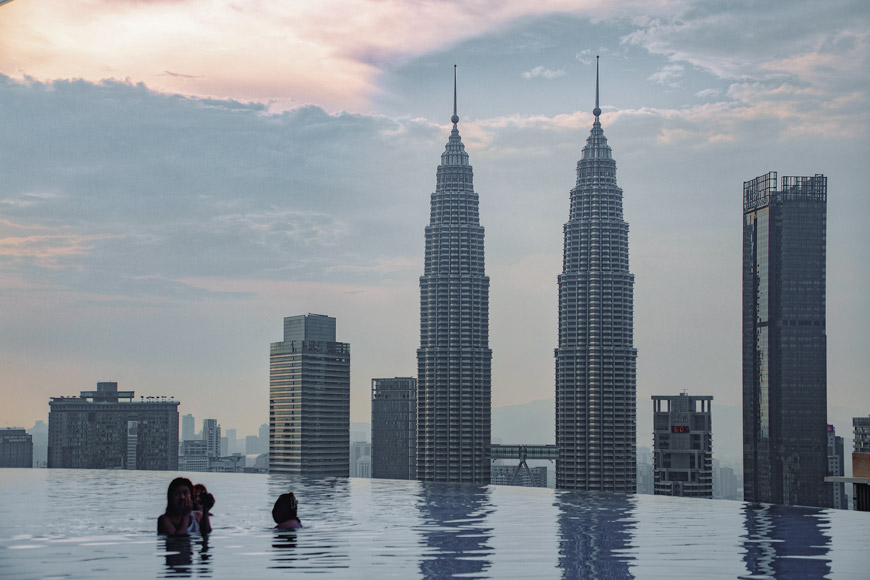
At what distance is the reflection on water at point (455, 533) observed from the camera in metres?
21.5

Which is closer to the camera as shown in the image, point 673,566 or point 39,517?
point 673,566

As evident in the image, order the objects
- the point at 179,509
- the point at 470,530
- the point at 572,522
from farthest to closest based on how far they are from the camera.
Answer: the point at 572,522, the point at 470,530, the point at 179,509

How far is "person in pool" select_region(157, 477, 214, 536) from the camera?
2750cm

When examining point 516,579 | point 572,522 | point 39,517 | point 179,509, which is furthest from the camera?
point 39,517

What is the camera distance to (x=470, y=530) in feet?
99.4

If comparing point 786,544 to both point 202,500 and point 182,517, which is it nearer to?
point 202,500

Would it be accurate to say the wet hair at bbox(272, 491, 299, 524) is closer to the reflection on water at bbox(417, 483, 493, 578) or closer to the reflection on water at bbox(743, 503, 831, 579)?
the reflection on water at bbox(417, 483, 493, 578)

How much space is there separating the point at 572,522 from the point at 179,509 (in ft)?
40.3

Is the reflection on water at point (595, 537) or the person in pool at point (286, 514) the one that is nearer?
the reflection on water at point (595, 537)

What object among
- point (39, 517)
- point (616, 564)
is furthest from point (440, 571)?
point (39, 517)

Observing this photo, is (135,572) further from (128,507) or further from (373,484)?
(373,484)

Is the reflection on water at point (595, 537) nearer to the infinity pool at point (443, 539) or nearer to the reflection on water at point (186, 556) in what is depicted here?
the infinity pool at point (443, 539)

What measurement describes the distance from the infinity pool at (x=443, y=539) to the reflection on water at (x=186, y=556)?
0.03 m

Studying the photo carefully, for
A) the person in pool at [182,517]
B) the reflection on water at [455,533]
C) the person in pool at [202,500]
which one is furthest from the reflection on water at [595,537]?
the person in pool at [182,517]
